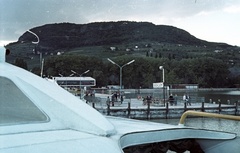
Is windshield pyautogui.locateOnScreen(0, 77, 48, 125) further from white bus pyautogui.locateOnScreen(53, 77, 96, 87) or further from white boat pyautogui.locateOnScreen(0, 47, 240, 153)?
white bus pyautogui.locateOnScreen(53, 77, 96, 87)

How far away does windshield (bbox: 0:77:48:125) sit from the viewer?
3.04 metres

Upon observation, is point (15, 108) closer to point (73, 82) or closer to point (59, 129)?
point (59, 129)

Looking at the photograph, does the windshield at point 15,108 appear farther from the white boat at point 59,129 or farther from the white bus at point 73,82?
the white bus at point 73,82

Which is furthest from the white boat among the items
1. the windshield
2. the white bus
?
the white bus

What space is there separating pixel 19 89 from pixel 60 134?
693mm

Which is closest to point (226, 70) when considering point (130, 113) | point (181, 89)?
point (181, 89)

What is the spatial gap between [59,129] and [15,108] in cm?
41

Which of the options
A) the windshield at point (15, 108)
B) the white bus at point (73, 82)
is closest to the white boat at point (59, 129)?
the windshield at point (15, 108)

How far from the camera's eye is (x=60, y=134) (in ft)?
9.59

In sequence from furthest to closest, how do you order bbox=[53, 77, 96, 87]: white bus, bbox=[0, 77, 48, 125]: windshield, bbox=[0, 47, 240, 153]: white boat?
bbox=[53, 77, 96, 87]: white bus, bbox=[0, 77, 48, 125]: windshield, bbox=[0, 47, 240, 153]: white boat

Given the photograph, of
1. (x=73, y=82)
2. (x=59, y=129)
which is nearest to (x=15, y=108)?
(x=59, y=129)

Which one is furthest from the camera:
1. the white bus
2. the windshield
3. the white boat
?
the white bus

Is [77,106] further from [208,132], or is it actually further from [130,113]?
[130,113]

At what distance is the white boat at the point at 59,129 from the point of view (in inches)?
105
